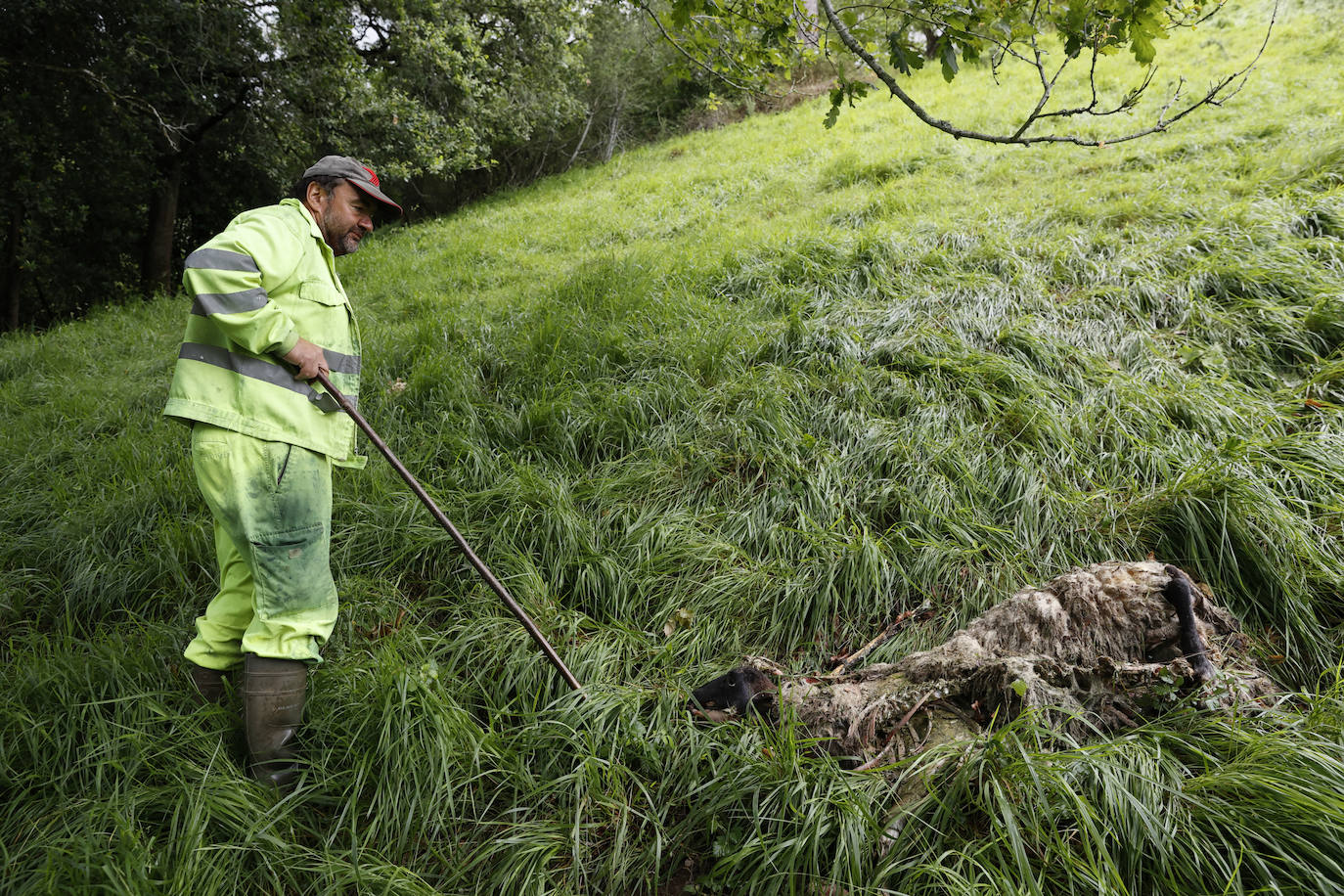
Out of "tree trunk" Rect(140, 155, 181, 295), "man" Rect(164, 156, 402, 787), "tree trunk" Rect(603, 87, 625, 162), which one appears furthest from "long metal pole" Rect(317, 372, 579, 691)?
"tree trunk" Rect(603, 87, 625, 162)

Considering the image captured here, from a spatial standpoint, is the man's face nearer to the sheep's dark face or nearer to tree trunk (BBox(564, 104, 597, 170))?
the sheep's dark face

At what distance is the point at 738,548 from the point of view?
3.17m

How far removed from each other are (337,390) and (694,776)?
68.5 inches

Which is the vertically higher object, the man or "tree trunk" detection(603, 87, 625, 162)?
"tree trunk" detection(603, 87, 625, 162)

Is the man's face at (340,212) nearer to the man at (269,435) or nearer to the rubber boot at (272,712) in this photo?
the man at (269,435)

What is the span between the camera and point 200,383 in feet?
6.81

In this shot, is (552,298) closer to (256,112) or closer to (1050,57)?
(256,112)

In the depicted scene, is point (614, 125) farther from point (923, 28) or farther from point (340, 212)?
point (340, 212)

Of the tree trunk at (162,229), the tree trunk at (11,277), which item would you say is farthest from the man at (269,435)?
the tree trunk at (11,277)

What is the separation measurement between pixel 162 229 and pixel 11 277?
11.6 ft

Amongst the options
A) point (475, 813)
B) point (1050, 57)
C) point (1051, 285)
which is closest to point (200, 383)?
point (475, 813)

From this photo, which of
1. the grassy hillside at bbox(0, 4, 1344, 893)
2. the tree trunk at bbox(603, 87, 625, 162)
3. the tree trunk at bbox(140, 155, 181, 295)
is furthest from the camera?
the tree trunk at bbox(603, 87, 625, 162)

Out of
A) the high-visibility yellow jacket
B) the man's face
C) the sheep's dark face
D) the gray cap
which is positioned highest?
the gray cap

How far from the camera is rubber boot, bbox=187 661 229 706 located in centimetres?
238
